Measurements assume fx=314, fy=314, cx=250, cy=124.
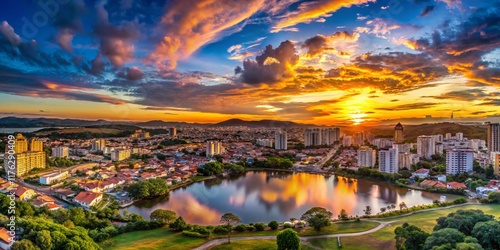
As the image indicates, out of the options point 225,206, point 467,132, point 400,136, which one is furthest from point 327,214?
point 467,132

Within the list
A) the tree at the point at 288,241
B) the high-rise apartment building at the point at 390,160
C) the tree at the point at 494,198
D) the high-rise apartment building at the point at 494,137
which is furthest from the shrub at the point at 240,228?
the high-rise apartment building at the point at 494,137

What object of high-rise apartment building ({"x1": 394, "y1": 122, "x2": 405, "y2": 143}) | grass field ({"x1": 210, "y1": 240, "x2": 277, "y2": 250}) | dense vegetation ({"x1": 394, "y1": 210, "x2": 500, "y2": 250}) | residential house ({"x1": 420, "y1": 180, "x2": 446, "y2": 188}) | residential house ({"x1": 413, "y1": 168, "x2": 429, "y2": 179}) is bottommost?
grass field ({"x1": 210, "y1": 240, "x2": 277, "y2": 250})

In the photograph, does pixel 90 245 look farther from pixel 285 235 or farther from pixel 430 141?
pixel 430 141

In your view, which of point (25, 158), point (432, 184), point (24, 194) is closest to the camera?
point (24, 194)

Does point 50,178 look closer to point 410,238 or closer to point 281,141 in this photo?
point 410,238

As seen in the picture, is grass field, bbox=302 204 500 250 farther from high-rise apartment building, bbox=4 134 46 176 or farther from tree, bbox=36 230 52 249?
high-rise apartment building, bbox=4 134 46 176

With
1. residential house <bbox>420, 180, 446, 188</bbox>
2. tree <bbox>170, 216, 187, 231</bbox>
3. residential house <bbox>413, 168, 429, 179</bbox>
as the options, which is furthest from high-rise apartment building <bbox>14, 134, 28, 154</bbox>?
residential house <bbox>413, 168, 429, 179</bbox>

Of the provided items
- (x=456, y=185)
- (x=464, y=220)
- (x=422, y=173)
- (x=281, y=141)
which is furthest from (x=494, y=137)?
(x=464, y=220)

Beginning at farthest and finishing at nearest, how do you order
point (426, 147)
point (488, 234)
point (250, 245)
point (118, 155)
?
point (118, 155) → point (426, 147) → point (250, 245) → point (488, 234)
